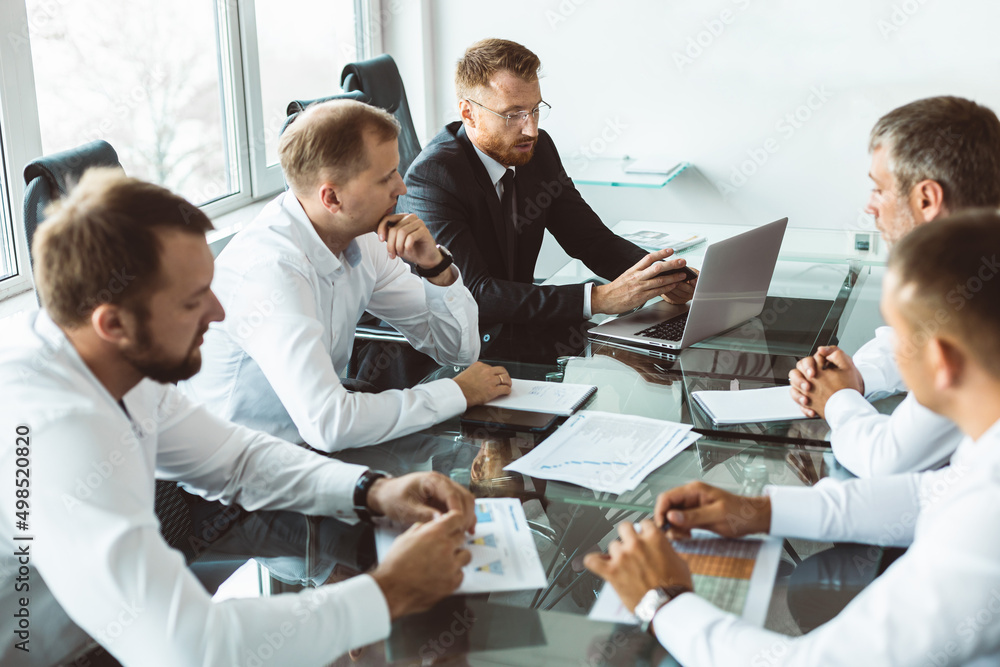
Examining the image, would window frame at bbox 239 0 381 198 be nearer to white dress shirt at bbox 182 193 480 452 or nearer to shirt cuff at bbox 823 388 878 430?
white dress shirt at bbox 182 193 480 452

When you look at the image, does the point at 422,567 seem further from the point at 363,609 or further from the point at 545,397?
the point at 545,397

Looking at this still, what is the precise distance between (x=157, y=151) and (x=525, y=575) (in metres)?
2.24

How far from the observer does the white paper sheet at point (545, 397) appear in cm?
167

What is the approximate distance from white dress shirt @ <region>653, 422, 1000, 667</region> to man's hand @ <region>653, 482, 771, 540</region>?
0.56ft

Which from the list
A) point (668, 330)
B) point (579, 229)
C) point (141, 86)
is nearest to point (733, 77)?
point (579, 229)

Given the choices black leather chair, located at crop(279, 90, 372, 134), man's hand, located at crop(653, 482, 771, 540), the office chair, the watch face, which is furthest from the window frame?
the watch face

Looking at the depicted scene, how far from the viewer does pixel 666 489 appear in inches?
54.1

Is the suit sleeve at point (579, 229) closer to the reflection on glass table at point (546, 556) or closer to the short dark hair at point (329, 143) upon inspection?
the short dark hair at point (329, 143)

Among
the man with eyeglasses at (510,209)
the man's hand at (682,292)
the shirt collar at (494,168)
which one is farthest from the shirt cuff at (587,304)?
the shirt collar at (494,168)

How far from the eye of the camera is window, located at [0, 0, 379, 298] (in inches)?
92.4

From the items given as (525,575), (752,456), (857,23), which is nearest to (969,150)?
(752,456)

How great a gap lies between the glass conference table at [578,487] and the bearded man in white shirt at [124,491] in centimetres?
7

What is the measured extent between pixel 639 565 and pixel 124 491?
0.62 m

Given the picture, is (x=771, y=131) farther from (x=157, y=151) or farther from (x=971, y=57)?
(x=157, y=151)
